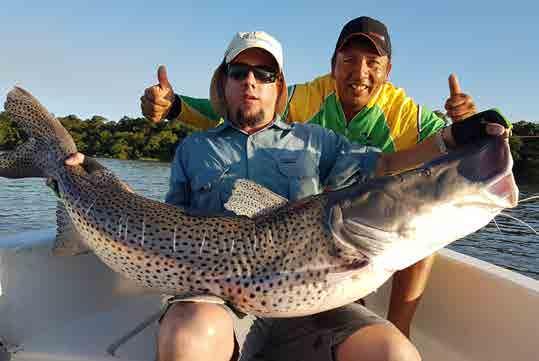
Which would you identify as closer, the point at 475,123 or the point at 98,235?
the point at 475,123

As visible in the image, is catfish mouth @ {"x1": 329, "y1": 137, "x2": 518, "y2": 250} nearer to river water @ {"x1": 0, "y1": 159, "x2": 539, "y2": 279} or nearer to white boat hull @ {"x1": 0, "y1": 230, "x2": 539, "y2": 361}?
white boat hull @ {"x1": 0, "y1": 230, "x2": 539, "y2": 361}

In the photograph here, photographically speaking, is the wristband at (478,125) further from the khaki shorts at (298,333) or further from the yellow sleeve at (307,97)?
the yellow sleeve at (307,97)

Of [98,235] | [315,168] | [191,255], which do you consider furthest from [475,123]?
[98,235]

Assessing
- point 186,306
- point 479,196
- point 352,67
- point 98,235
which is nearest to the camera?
point 479,196

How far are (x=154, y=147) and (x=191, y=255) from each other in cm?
6693

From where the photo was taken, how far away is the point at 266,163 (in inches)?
129

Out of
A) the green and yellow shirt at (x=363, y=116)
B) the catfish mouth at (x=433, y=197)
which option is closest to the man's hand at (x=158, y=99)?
the green and yellow shirt at (x=363, y=116)

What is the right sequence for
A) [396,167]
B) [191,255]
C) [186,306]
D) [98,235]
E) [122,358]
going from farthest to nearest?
[396,167] < [122,358] < [98,235] < [191,255] < [186,306]

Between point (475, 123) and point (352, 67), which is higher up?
point (352, 67)

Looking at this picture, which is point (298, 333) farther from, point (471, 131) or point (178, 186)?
point (471, 131)

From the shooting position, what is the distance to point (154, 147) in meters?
67.1

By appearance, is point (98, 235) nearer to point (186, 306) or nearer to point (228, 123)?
point (186, 306)

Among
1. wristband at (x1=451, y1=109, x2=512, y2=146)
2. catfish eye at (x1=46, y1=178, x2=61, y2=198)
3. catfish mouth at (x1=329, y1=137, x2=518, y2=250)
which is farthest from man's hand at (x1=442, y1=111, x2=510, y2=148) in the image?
catfish eye at (x1=46, y1=178, x2=61, y2=198)

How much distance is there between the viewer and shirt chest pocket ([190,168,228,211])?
3172mm
